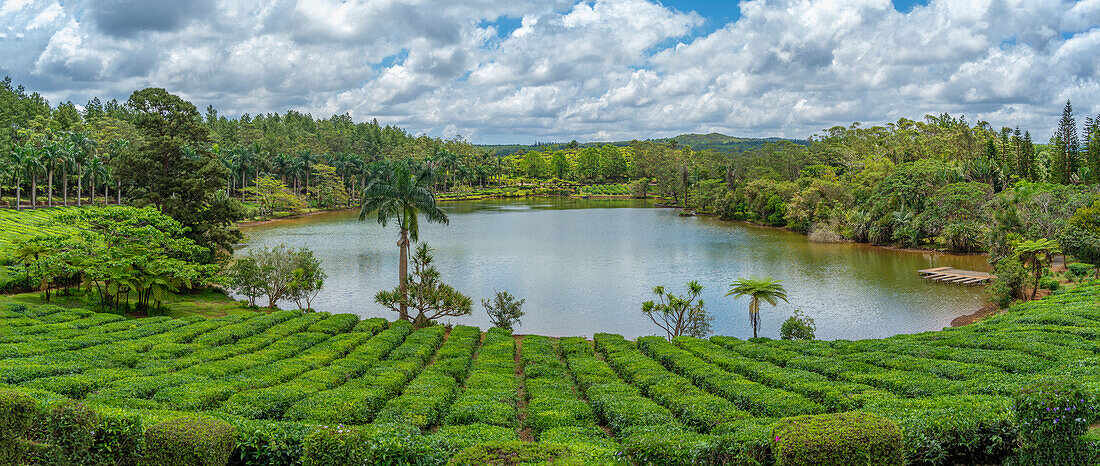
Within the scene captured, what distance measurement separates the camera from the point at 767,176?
336 feet

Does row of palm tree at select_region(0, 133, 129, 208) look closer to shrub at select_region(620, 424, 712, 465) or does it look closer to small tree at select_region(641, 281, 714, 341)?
small tree at select_region(641, 281, 714, 341)

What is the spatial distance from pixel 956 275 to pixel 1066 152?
158 ft

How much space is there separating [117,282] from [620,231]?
197ft

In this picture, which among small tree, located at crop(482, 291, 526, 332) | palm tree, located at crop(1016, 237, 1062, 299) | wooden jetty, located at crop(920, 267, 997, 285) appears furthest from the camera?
wooden jetty, located at crop(920, 267, 997, 285)

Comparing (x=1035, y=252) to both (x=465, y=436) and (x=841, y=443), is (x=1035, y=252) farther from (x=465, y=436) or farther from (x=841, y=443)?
(x=465, y=436)

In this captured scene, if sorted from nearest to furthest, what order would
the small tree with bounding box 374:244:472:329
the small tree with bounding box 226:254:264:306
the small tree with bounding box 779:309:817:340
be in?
the small tree with bounding box 779:309:817:340
the small tree with bounding box 374:244:472:329
the small tree with bounding box 226:254:264:306

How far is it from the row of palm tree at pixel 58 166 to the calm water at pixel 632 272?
2144 cm

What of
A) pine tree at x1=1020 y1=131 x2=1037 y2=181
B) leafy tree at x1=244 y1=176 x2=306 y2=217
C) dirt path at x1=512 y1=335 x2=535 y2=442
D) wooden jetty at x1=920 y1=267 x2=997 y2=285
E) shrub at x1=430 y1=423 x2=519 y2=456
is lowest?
dirt path at x1=512 y1=335 x2=535 y2=442

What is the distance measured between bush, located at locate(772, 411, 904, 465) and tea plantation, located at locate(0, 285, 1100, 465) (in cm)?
3

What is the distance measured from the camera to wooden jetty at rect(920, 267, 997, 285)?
146 feet

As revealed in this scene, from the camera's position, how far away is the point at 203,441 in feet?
32.4

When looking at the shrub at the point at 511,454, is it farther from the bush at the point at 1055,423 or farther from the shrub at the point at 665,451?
the bush at the point at 1055,423

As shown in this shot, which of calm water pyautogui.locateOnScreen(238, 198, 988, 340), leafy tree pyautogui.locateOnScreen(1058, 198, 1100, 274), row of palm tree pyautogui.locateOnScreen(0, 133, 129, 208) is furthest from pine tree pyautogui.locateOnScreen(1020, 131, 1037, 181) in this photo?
row of palm tree pyautogui.locateOnScreen(0, 133, 129, 208)

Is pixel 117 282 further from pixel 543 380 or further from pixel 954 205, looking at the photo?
pixel 954 205
